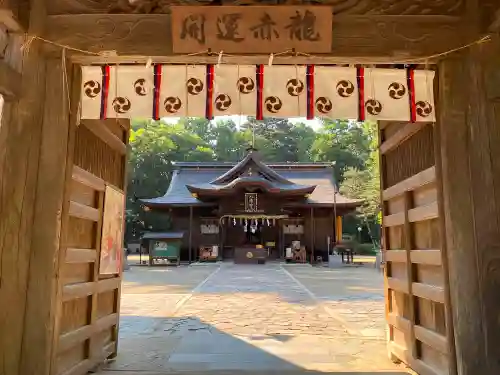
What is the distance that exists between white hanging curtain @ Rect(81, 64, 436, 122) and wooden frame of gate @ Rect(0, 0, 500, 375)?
152 millimetres

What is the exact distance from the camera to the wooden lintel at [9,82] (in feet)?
10.9

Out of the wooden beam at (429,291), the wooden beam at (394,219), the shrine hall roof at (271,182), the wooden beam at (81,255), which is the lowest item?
the wooden beam at (429,291)

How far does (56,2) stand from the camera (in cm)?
380

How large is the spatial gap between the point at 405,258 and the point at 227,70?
2.60m

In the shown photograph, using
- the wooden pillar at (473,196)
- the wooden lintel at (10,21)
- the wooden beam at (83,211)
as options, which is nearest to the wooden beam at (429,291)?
the wooden pillar at (473,196)

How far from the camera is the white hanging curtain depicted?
152 inches

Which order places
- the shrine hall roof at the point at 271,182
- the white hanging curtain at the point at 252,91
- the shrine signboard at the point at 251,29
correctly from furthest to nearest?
the shrine hall roof at the point at 271,182 < the white hanging curtain at the point at 252,91 < the shrine signboard at the point at 251,29

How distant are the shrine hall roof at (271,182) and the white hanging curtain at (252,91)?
20.6 metres

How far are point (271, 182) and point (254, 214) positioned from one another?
8.28ft

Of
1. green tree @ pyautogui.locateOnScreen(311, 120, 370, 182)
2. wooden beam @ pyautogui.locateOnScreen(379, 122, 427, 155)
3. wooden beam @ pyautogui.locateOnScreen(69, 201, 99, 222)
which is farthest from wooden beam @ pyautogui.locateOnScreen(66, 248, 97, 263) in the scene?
green tree @ pyautogui.locateOnScreen(311, 120, 370, 182)

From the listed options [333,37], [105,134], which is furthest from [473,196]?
[105,134]

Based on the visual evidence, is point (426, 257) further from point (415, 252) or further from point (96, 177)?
point (96, 177)

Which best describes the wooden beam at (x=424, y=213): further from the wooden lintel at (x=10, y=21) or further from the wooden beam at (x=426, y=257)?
the wooden lintel at (x=10, y=21)

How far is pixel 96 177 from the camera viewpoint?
165 inches
